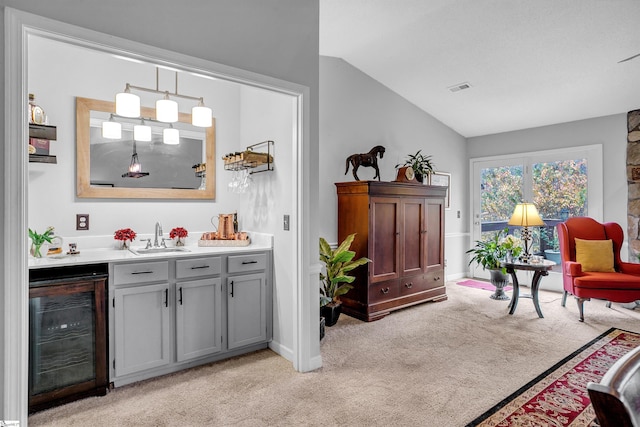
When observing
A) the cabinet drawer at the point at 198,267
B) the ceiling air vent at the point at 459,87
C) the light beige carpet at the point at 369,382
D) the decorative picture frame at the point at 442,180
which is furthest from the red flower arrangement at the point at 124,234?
the decorative picture frame at the point at 442,180

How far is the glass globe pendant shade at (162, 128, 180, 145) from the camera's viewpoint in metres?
3.15

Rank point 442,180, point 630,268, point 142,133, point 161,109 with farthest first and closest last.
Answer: point 442,180 < point 630,268 < point 142,133 < point 161,109

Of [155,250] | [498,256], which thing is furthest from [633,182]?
[155,250]

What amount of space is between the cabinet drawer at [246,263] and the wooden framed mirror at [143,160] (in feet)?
3.07

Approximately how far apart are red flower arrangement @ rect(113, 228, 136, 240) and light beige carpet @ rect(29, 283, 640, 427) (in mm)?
1133

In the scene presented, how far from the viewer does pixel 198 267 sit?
2.72m

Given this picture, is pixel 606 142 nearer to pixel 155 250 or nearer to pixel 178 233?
pixel 178 233

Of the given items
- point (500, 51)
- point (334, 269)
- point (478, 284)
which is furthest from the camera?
point (478, 284)

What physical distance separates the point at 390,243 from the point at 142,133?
2738 millimetres

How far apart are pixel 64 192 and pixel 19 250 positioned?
1439mm

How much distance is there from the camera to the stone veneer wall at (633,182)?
14.6ft

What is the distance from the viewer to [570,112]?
15.8ft

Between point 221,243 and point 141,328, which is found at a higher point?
point 221,243

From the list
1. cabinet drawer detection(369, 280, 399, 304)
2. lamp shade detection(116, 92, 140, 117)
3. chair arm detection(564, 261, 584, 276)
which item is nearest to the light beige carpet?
cabinet drawer detection(369, 280, 399, 304)
